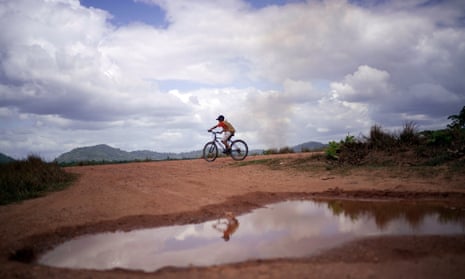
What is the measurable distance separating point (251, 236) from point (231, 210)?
1475mm

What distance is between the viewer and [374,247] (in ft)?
14.0

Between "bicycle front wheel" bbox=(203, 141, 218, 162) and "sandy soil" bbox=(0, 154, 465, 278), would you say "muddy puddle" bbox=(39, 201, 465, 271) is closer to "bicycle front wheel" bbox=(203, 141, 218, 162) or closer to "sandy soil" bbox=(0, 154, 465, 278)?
"sandy soil" bbox=(0, 154, 465, 278)

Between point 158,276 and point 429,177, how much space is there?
739 centimetres

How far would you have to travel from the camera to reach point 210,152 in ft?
51.6

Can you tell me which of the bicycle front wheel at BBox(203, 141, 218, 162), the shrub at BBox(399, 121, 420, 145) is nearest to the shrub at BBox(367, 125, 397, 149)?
the shrub at BBox(399, 121, 420, 145)

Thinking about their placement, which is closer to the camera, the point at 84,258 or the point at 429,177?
the point at 84,258

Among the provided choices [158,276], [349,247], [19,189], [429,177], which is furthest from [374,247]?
[19,189]

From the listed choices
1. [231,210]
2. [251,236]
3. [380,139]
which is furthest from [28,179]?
[380,139]

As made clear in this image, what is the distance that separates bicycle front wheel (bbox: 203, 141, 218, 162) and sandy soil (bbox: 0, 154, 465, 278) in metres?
4.06

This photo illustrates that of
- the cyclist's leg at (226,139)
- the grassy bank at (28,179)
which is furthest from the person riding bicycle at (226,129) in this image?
the grassy bank at (28,179)

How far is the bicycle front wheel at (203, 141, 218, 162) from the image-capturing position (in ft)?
51.1

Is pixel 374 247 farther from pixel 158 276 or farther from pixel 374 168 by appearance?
pixel 374 168

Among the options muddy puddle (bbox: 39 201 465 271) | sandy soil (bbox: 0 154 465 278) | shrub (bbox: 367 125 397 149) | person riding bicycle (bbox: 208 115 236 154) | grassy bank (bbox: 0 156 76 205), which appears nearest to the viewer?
sandy soil (bbox: 0 154 465 278)

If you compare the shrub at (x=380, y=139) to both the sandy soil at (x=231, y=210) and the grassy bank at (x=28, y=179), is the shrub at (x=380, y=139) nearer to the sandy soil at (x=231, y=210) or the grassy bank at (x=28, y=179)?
the sandy soil at (x=231, y=210)
